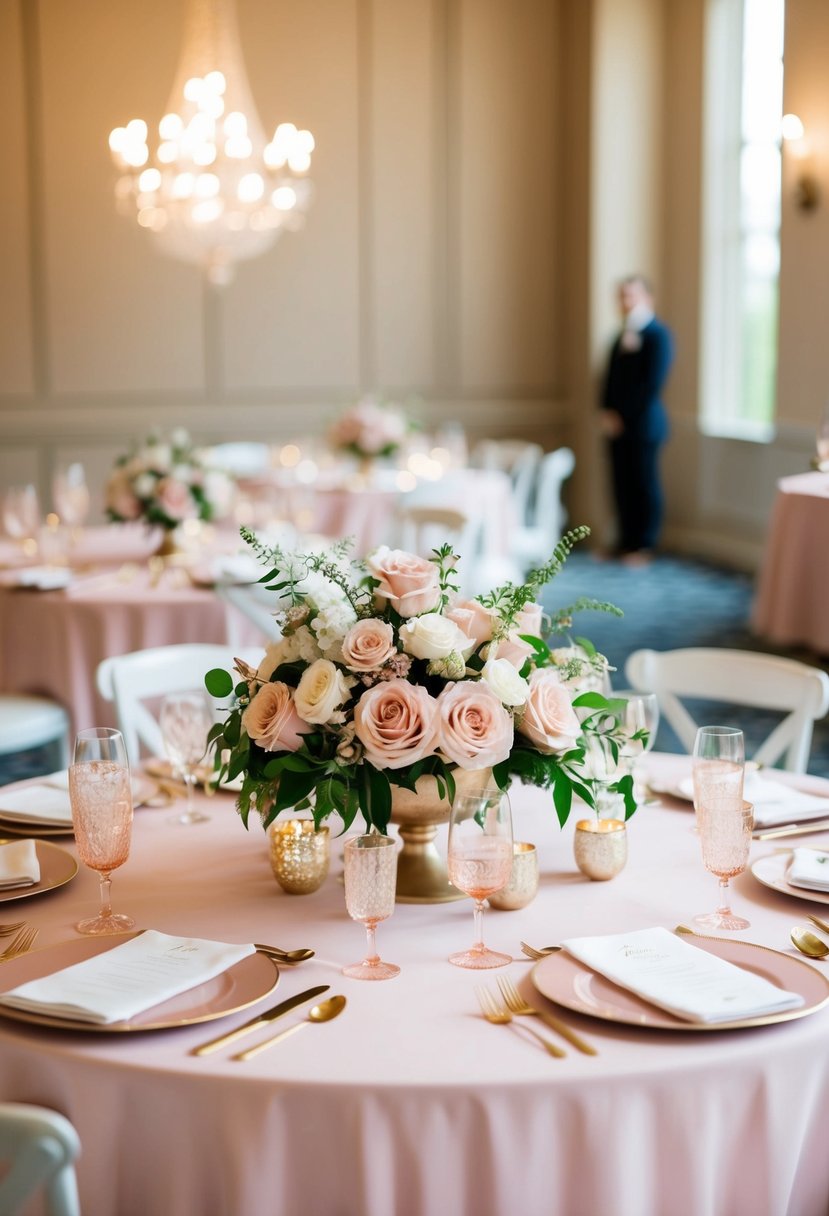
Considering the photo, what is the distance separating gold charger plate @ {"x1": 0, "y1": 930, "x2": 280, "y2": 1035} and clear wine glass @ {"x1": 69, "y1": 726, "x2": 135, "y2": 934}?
10cm

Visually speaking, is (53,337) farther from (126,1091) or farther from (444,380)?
(126,1091)

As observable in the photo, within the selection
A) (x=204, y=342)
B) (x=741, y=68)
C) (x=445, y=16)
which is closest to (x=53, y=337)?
(x=204, y=342)

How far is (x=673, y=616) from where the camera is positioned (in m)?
7.63

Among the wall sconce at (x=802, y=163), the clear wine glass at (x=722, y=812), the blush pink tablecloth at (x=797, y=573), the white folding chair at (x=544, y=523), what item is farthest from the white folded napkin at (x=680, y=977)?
the wall sconce at (x=802, y=163)

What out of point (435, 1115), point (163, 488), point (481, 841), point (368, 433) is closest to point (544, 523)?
point (368, 433)

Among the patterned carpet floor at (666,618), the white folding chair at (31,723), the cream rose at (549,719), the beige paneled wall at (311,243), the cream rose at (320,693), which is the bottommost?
the patterned carpet floor at (666,618)

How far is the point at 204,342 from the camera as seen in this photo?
9633 millimetres

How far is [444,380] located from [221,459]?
8.43ft

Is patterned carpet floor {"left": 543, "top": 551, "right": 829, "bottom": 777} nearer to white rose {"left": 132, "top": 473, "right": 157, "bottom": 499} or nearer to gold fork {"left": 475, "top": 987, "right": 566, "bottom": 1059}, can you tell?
white rose {"left": 132, "top": 473, "right": 157, "bottom": 499}

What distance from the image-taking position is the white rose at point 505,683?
1.75 m

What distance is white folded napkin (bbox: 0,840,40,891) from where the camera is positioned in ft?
6.40

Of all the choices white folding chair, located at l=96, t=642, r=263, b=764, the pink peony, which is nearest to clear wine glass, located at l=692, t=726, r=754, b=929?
white folding chair, located at l=96, t=642, r=263, b=764

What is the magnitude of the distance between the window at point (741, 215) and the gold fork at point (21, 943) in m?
7.29

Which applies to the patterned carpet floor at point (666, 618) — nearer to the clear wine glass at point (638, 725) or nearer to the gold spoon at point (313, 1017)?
the clear wine glass at point (638, 725)
